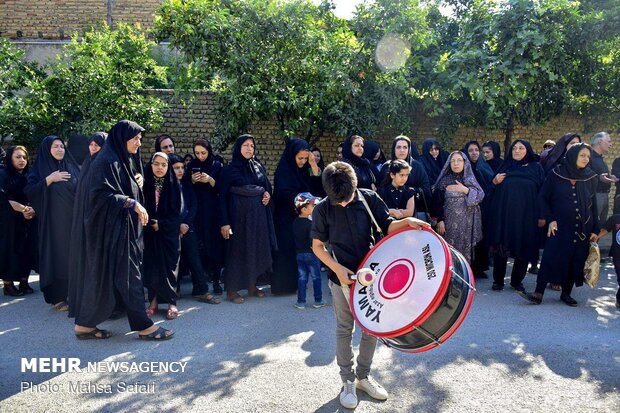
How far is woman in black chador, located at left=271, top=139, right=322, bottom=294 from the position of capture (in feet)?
19.5

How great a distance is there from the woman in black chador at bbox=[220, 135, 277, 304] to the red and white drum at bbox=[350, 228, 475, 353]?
2.76 m

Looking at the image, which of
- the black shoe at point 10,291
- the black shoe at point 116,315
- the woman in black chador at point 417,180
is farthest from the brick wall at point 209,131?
the black shoe at point 116,315

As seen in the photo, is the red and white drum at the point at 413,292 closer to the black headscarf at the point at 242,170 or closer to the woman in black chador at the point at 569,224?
the black headscarf at the point at 242,170

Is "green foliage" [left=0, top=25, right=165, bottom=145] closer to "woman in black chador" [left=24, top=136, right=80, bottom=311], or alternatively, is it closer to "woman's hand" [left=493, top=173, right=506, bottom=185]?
"woman in black chador" [left=24, top=136, right=80, bottom=311]

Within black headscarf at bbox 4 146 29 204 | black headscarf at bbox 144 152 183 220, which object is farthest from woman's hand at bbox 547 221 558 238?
black headscarf at bbox 4 146 29 204

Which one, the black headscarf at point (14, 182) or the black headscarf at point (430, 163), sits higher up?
Answer: the black headscarf at point (430, 163)

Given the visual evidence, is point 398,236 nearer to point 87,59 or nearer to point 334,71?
point 334,71

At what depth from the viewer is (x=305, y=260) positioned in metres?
5.49

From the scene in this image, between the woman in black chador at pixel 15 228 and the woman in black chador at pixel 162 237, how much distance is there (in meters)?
2.04

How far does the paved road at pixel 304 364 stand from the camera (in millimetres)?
3283

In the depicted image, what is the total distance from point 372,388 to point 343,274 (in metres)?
0.87

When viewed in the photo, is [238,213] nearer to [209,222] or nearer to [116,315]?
[209,222]

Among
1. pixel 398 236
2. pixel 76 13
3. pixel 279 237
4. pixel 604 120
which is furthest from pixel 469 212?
pixel 76 13

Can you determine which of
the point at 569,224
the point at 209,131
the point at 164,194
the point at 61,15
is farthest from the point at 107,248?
the point at 61,15
